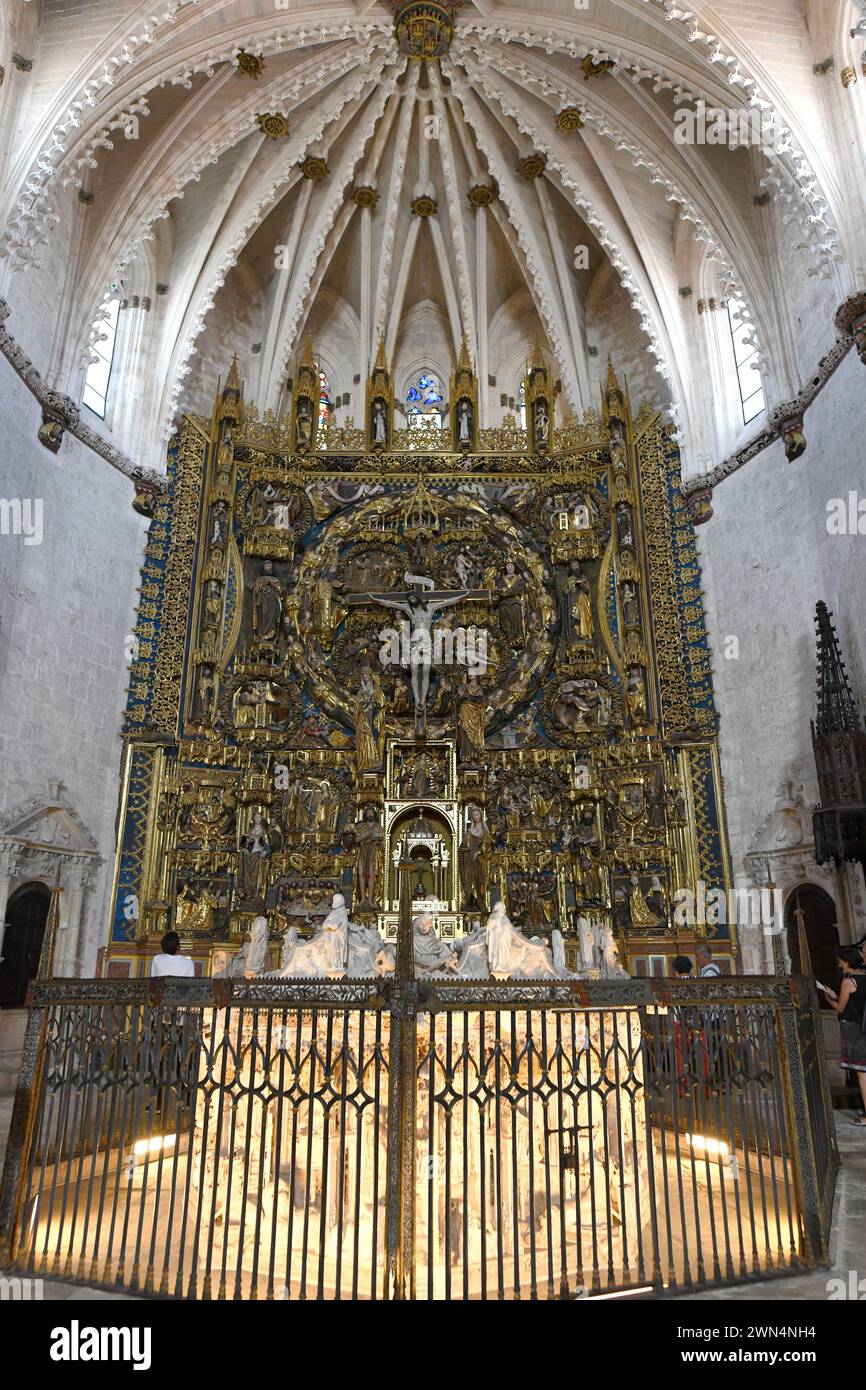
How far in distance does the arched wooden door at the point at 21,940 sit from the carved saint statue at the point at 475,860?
256 inches

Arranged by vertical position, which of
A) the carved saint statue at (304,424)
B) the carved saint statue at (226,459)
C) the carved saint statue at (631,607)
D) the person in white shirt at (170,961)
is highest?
the carved saint statue at (304,424)

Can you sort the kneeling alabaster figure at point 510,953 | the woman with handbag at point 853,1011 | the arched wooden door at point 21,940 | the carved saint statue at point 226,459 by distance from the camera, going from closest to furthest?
1. the woman with handbag at point 853,1011
2. the kneeling alabaster figure at point 510,953
3. the arched wooden door at point 21,940
4. the carved saint statue at point 226,459

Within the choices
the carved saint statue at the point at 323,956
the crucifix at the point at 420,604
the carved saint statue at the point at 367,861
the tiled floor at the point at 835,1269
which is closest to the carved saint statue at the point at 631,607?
the crucifix at the point at 420,604

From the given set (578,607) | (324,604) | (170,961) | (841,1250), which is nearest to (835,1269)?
(841,1250)

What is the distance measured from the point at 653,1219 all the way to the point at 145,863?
1171 centimetres

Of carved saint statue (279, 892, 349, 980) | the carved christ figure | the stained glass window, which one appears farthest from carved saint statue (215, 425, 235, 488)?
A: carved saint statue (279, 892, 349, 980)

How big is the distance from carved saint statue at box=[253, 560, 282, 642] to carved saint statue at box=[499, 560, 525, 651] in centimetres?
435

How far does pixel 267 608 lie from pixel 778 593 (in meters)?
9.18

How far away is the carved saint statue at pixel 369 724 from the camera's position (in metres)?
15.4

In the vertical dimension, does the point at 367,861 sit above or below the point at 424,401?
below

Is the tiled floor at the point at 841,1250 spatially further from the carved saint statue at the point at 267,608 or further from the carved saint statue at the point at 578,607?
the carved saint statue at the point at 267,608

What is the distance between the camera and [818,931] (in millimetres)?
12453

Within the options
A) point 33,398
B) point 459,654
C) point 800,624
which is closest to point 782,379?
point 800,624

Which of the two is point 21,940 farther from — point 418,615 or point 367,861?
point 418,615
